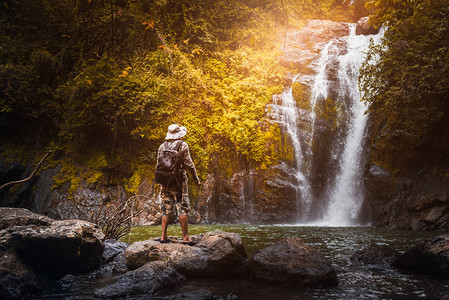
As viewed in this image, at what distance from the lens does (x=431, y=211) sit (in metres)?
10.5

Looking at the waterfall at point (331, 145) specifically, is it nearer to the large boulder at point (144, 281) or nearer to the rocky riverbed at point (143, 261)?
the rocky riverbed at point (143, 261)

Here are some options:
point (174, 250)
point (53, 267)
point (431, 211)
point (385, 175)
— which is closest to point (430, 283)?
point (174, 250)

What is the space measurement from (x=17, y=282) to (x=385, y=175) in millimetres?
12606

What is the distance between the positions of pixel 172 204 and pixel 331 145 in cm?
1183

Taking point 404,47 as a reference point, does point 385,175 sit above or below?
below

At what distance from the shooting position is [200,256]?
469 cm

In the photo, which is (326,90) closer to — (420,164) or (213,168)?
(420,164)

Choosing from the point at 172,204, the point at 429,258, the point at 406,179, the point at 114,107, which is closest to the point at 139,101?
the point at 114,107

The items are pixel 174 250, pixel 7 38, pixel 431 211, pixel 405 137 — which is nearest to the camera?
pixel 174 250

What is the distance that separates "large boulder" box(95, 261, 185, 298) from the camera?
3.54m

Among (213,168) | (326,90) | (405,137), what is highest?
(326,90)

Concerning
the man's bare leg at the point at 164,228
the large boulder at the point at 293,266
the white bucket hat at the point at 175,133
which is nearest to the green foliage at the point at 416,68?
the large boulder at the point at 293,266

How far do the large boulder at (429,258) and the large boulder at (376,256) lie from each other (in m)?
0.29

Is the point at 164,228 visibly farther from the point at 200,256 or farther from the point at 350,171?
the point at 350,171
